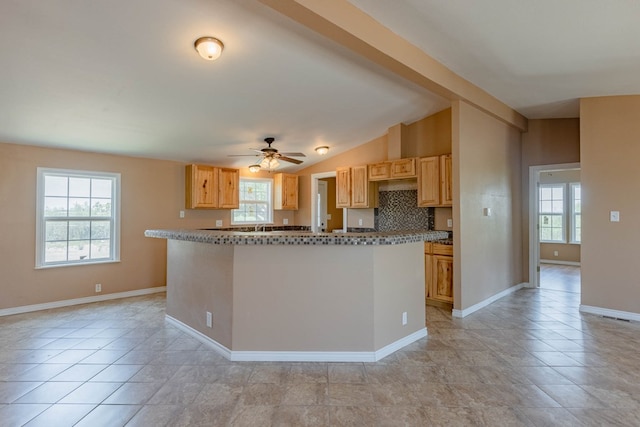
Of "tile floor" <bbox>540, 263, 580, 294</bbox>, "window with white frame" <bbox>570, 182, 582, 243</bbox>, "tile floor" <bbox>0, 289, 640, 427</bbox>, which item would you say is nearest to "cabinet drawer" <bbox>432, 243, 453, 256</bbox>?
"tile floor" <bbox>0, 289, 640, 427</bbox>

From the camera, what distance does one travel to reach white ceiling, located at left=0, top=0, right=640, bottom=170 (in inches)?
96.3

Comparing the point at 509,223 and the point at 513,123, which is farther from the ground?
the point at 513,123

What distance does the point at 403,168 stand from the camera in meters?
4.97

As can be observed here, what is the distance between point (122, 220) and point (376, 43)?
453cm

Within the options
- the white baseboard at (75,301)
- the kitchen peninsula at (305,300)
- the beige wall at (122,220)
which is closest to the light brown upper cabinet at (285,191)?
the beige wall at (122,220)

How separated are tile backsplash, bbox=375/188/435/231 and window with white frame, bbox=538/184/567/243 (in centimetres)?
512

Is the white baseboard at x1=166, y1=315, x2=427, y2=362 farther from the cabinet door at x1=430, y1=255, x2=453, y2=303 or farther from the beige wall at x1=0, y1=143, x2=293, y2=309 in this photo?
the beige wall at x1=0, y1=143, x2=293, y2=309

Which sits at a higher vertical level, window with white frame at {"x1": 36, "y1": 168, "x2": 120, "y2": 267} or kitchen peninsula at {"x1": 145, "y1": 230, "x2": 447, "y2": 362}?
window with white frame at {"x1": 36, "y1": 168, "x2": 120, "y2": 267}

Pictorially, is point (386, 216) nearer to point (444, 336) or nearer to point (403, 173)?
point (403, 173)

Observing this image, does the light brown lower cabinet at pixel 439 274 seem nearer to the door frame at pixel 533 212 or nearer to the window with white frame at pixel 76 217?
the door frame at pixel 533 212

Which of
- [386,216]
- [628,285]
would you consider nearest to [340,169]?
[386,216]

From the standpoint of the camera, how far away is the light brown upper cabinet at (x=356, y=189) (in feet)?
18.0

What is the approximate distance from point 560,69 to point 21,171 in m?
6.58

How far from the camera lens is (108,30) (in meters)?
2.47
